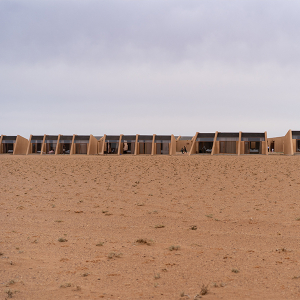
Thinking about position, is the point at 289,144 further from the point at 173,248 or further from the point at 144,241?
the point at 173,248

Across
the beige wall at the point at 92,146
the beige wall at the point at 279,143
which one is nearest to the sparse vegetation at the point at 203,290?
the beige wall at the point at 92,146

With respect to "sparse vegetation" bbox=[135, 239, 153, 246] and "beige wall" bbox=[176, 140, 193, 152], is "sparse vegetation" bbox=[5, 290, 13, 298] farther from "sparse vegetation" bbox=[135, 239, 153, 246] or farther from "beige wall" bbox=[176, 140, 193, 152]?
"beige wall" bbox=[176, 140, 193, 152]

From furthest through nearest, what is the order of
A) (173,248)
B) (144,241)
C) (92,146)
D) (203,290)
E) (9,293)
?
(92,146) < (144,241) < (173,248) < (203,290) < (9,293)

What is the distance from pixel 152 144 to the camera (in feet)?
166

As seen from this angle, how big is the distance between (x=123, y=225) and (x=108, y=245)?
2438mm

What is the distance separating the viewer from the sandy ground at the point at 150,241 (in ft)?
18.8

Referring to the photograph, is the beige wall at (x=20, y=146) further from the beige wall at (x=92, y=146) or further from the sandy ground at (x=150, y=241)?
the sandy ground at (x=150, y=241)

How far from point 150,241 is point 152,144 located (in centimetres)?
4205

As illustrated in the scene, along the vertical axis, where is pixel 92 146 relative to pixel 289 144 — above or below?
below

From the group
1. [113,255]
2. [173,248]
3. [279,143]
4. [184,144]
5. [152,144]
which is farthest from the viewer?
[184,144]

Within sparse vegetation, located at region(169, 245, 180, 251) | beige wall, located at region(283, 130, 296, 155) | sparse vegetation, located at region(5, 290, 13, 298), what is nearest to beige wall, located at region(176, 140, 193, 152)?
beige wall, located at region(283, 130, 296, 155)

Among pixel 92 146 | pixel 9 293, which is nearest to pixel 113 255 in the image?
pixel 9 293

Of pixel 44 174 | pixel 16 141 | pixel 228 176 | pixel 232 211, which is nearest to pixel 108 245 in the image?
pixel 232 211

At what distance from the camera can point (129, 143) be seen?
51844 mm
